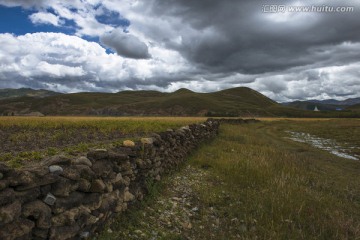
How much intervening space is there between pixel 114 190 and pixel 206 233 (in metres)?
2.49

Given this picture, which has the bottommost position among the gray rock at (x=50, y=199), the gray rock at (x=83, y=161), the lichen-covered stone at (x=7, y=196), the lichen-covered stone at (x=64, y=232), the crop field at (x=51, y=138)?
the lichen-covered stone at (x=64, y=232)

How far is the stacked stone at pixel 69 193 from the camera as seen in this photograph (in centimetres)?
400

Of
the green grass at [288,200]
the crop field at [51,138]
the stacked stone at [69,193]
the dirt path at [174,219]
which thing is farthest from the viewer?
the crop field at [51,138]

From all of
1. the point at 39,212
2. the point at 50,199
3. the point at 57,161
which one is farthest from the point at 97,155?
the point at 39,212

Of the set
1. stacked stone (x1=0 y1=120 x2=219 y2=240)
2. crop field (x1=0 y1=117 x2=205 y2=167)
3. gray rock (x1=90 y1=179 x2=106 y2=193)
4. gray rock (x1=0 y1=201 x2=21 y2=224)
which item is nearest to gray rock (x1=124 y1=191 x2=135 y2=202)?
stacked stone (x1=0 y1=120 x2=219 y2=240)

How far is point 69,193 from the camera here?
504 centimetres

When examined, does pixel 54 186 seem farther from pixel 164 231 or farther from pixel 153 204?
pixel 153 204

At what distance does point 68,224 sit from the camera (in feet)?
16.1

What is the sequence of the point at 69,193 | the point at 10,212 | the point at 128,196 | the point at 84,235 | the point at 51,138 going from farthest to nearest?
the point at 51,138 → the point at 128,196 → the point at 84,235 → the point at 69,193 → the point at 10,212

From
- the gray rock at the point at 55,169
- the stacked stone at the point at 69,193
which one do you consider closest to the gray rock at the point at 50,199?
the stacked stone at the point at 69,193

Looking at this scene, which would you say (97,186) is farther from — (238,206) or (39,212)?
(238,206)

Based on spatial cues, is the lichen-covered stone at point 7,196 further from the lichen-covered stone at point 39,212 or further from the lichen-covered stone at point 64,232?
the lichen-covered stone at point 64,232

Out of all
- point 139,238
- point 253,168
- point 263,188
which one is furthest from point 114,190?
point 253,168

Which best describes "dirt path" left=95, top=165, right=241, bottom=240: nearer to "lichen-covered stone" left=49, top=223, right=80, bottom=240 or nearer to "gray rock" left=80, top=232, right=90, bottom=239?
"gray rock" left=80, top=232, right=90, bottom=239
